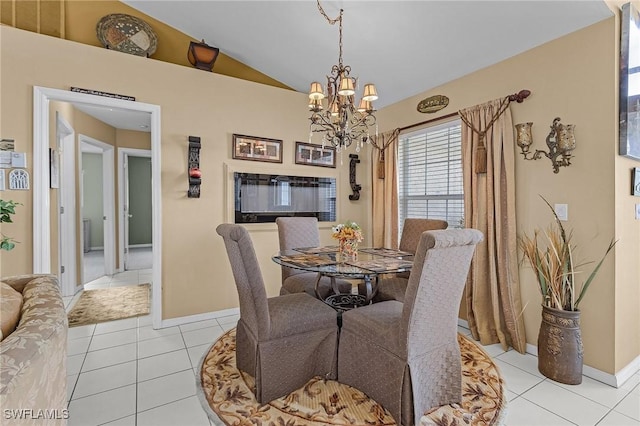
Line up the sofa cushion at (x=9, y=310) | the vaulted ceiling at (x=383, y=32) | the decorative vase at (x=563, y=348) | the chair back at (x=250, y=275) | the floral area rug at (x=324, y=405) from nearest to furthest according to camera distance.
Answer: the sofa cushion at (x=9, y=310) → the floral area rug at (x=324, y=405) → the chair back at (x=250, y=275) → the decorative vase at (x=563, y=348) → the vaulted ceiling at (x=383, y=32)

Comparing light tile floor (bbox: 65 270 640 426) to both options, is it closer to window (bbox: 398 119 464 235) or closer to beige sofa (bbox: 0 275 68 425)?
beige sofa (bbox: 0 275 68 425)

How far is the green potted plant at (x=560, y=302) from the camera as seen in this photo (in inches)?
84.6

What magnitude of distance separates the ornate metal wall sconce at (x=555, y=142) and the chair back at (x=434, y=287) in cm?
130

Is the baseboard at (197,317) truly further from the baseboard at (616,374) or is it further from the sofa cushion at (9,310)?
the baseboard at (616,374)

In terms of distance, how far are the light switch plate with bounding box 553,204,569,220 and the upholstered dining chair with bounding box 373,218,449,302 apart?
0.83 metres

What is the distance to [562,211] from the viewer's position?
240 centimetres

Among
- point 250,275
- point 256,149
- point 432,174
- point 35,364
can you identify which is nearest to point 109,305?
point 256,149

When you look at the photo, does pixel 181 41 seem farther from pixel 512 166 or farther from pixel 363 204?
pixel 512 166

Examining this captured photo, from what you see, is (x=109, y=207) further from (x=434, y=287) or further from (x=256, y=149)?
(x=434, y=287)

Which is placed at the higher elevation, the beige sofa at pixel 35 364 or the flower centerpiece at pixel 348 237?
the flower centerpiece at pixel 348 237

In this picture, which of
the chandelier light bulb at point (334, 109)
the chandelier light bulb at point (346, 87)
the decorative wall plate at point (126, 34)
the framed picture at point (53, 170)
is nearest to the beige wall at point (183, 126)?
the decorative wall plate at point (126, 34)

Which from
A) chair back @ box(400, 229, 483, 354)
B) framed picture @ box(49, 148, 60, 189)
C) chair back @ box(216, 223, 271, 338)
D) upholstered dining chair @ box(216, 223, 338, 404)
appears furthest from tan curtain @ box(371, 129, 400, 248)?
framed picture @ box(49, 148, 60, 189)

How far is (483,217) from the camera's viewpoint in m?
2.86

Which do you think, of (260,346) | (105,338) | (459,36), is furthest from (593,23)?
(105,338)
